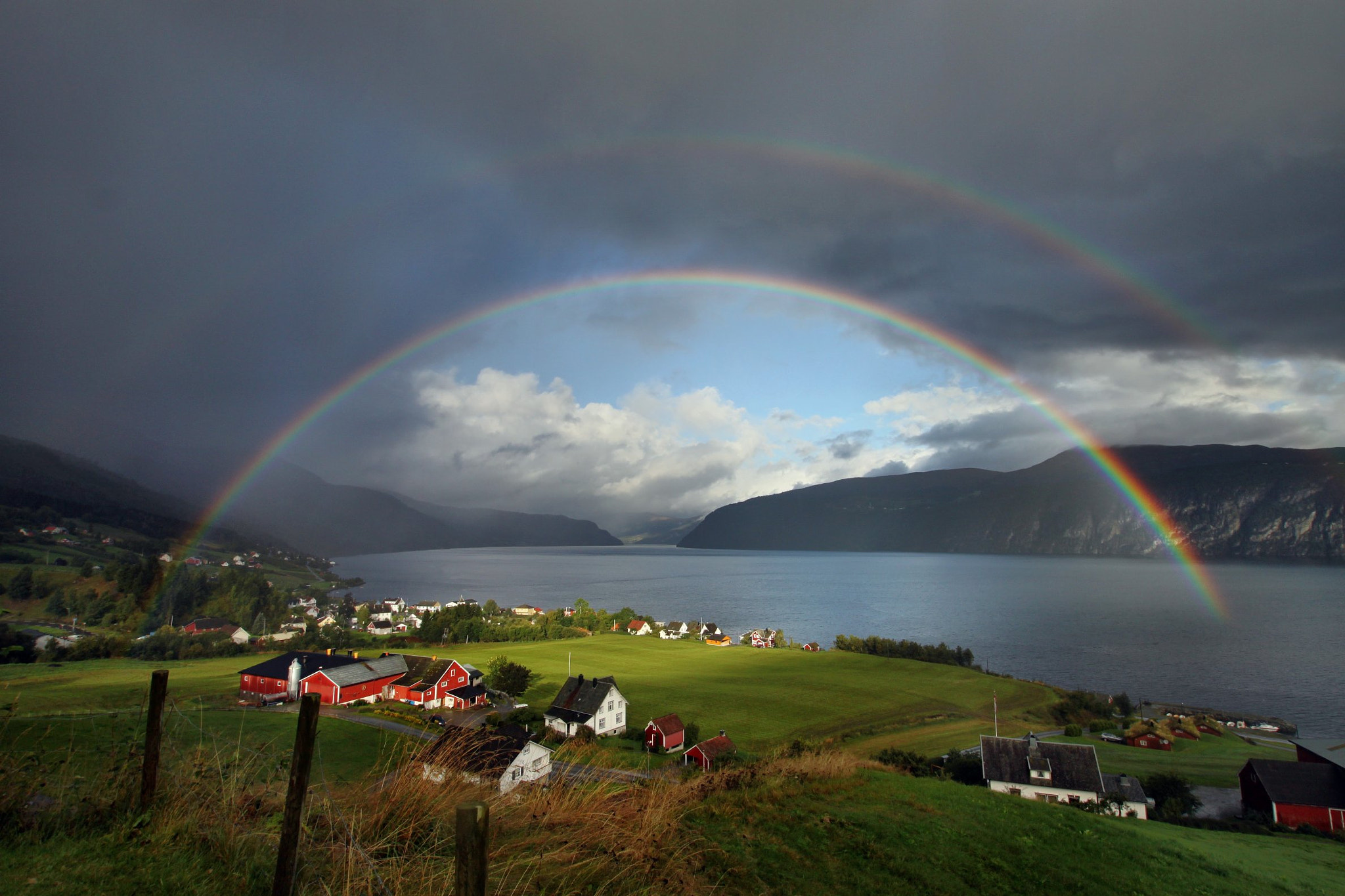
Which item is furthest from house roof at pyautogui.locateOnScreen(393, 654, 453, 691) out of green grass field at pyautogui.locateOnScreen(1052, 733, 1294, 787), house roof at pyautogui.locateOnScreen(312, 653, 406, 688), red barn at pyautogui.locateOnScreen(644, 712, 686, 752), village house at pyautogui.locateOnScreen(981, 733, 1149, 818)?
green grass field at pyautogui.locateOnScreen(1052, 733, 1294, 787)

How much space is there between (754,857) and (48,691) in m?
41.3

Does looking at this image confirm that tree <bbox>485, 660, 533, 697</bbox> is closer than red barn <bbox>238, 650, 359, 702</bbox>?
Yes

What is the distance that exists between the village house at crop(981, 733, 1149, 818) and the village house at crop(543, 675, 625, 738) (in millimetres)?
16598

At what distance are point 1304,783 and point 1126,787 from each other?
579cm

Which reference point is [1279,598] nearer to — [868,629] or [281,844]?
[868,629]

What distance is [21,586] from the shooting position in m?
68.8

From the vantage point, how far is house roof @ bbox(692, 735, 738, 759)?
79.9 feet

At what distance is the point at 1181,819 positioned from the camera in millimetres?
22516

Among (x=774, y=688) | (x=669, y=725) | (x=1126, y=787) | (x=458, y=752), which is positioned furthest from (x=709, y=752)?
(x=458, y=752)

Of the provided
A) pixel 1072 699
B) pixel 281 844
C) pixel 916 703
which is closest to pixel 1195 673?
pixel 1072 699

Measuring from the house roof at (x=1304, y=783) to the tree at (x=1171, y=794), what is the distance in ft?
9.16

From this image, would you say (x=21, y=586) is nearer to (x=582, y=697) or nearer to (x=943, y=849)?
(x=582, y=697)

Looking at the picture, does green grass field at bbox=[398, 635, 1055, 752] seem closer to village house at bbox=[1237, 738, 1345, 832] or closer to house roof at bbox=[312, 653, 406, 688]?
house roof at bbox=[312, 653, 406, 688]

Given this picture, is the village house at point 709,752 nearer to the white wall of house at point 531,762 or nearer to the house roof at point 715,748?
the house roof at point 715,748
